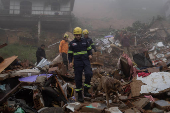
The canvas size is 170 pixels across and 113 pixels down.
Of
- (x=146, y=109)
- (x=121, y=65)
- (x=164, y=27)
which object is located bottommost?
(x=146, y=109)

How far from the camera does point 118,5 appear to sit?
→ 3866 cm

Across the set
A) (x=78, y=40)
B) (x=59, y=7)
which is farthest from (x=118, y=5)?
(x=78, y=40)

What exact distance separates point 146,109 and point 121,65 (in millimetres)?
2453

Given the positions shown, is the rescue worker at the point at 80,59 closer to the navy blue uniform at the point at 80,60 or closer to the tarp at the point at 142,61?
the navy blue uniform at the point at 80,60

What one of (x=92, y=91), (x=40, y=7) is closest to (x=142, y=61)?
(x=92, y=91)

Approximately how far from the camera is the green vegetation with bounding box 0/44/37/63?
1152cm

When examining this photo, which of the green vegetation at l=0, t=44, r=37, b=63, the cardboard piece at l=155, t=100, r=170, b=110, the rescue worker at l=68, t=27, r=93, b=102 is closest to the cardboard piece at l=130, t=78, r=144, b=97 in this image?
the cardboard piece at l=155, t=100, r=170, b=110

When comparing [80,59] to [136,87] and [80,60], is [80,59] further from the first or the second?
[136,87]

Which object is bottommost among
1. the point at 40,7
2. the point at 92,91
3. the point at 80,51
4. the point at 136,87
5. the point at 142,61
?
the point at 92,91

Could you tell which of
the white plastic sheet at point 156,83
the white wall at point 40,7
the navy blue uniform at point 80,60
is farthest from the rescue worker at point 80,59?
the white wall at point 40,7

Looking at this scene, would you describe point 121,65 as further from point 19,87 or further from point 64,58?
point 19,87

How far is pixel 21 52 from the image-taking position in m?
12.5

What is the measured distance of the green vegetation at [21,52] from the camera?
37.8 feet

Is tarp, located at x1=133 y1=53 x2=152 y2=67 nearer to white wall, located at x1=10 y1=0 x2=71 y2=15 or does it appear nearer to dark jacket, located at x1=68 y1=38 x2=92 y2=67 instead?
dark jacket, located at x1=68 y1=38 x2=92 y2=67
